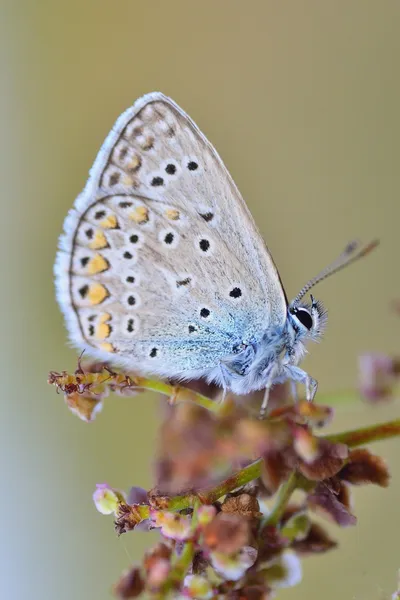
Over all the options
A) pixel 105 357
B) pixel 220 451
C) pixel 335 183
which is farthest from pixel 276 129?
pixel 220 451

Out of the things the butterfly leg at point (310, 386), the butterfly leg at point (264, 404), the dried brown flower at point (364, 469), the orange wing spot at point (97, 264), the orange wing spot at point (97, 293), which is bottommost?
the dried brown flower at point (364, 469)

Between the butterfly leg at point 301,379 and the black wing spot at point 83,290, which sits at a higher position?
the black wing spot at point 83,290

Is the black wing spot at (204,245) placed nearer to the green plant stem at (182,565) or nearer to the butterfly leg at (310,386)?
the butterfly leg at (310,386)

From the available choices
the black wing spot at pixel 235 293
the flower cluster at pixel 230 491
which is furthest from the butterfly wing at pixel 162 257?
the flower cluster at pixel 230 491

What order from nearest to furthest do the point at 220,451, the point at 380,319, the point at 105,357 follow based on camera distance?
1. the point at 220,451
2. the point at 105,357
3. the point at 380,319

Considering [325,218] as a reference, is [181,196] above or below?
above

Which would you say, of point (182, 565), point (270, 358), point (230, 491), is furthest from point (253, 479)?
point (270, 358)

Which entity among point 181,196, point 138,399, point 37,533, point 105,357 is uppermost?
point 181,196

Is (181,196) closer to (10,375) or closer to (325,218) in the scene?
(325,218)
